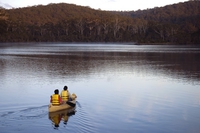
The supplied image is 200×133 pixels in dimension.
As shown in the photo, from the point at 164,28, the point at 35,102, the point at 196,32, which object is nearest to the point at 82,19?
the point at 164,28

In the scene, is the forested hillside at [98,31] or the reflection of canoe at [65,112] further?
the forested hillside at [98,31]

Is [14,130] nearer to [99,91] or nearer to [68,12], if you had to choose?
[99,91]

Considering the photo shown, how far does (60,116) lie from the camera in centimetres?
1087

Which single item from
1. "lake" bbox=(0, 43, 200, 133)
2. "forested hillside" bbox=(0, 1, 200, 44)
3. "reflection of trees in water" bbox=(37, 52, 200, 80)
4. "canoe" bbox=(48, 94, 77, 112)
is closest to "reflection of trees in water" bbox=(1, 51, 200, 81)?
"reflection of trees in water" bbox=(37, 52, 200, 80)

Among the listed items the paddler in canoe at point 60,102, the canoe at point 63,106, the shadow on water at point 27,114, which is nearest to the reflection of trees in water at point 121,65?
the paddler in canoe at point 60,102

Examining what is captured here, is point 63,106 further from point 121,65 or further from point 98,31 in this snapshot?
point 98,31

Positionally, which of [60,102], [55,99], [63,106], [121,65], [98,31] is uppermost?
[98,31]

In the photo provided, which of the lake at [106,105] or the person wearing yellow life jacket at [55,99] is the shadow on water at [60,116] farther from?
the person wearing yellow life jacket at [55,99]

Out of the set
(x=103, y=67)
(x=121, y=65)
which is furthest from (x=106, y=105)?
(x=121, y=65)

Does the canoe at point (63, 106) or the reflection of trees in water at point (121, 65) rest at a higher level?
the canoe at point (63, 106)

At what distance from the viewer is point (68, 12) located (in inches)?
6619

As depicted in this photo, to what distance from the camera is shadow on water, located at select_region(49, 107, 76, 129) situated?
10.2 m

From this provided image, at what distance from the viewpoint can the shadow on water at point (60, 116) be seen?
1016 centimetres

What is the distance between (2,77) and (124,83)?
806 cm
